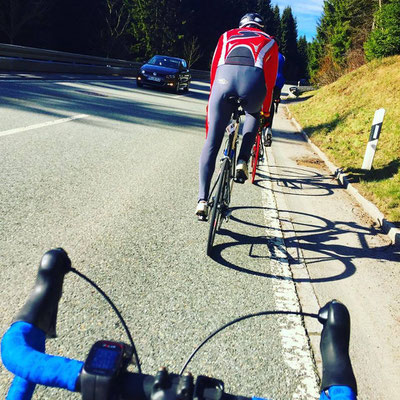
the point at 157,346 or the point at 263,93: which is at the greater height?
the point at 263,93

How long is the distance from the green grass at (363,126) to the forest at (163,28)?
2.95 meters

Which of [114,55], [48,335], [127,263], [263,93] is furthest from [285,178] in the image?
[114,55]

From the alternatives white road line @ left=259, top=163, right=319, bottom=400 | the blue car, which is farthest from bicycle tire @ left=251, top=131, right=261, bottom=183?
the blue car

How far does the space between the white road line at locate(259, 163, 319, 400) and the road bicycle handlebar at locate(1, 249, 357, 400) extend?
4.75 feet

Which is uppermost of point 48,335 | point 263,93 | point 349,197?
point 263,93

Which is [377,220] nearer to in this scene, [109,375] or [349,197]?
[349,197]

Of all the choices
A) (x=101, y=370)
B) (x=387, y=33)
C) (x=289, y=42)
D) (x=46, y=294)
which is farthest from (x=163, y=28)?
(x=289, y=42)

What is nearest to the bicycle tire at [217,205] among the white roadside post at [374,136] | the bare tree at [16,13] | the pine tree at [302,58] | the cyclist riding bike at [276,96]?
the cyclist riding bike at [276,96]

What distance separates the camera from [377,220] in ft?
18.2

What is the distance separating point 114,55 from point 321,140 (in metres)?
31.5

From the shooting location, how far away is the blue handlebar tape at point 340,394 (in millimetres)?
854

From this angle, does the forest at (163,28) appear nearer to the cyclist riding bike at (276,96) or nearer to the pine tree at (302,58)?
the cyclist riding bike at (276,96)

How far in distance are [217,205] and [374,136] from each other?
528 cm

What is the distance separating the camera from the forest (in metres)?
25.9
